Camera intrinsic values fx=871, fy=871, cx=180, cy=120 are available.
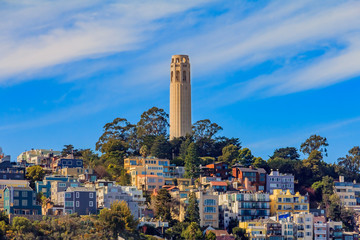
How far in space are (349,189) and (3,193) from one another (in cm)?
4451

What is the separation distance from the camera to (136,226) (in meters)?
87.2

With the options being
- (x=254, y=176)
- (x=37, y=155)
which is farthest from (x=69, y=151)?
(x=254, y=176)

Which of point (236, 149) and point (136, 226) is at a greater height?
point (236, 149)

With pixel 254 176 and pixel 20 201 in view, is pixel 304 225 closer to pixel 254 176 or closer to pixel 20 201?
pixel 254 176

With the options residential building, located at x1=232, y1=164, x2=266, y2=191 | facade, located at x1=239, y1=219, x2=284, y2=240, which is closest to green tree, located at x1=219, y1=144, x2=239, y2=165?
residential building, located at x1=232, y1=164, x2=266, y2=191

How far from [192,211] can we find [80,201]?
38.3 feet

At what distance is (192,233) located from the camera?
286ft

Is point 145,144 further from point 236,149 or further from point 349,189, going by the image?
point 349,189

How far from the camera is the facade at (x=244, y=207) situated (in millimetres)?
96062

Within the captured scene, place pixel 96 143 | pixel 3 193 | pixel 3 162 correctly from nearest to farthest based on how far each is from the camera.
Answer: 1. pixel 3 193
2. pixel 3 162
3. pixel 96 143

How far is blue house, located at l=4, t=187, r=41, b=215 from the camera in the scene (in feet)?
291

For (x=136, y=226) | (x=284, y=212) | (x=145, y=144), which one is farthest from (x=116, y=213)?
(x=145, y=144)

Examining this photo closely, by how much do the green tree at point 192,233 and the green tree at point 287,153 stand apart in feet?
118

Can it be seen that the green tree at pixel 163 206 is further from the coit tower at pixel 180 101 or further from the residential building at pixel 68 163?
the coit tower at pixel 180 101
